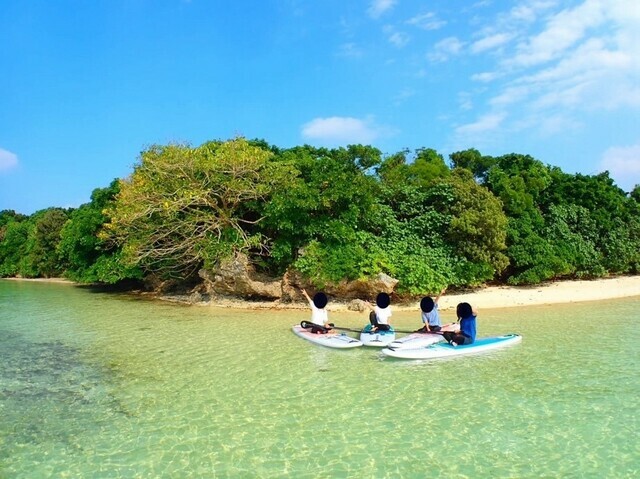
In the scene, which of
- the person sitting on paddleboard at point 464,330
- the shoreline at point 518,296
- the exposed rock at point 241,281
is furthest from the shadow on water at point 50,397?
the shoreline at point 518,296

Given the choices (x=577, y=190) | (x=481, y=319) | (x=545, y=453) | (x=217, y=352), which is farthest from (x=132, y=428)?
(x=577, y=190)

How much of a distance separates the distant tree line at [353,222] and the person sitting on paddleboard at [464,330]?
6.88 meters

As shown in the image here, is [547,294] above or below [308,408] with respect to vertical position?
above

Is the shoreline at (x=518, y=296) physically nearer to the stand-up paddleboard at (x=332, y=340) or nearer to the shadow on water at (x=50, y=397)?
the stand-up paddleboard at (x=332, y=340)

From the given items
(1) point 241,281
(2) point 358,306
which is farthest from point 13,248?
(2) point 358,306

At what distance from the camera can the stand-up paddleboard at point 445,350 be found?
420 inches

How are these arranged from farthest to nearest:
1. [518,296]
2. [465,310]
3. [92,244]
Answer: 1. [92,244]
2. [518,296]
3. [465,310]

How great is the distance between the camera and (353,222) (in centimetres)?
1917

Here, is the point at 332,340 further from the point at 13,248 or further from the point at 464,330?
the point at 13,248

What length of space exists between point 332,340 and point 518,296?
11294 millimetres

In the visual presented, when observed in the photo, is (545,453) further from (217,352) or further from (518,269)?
(518,269)

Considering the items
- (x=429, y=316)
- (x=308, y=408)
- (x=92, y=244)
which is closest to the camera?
(x=308, y=408)

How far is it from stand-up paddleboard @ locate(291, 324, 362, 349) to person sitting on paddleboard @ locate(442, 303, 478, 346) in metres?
2.20

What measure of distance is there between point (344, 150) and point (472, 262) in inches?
437
